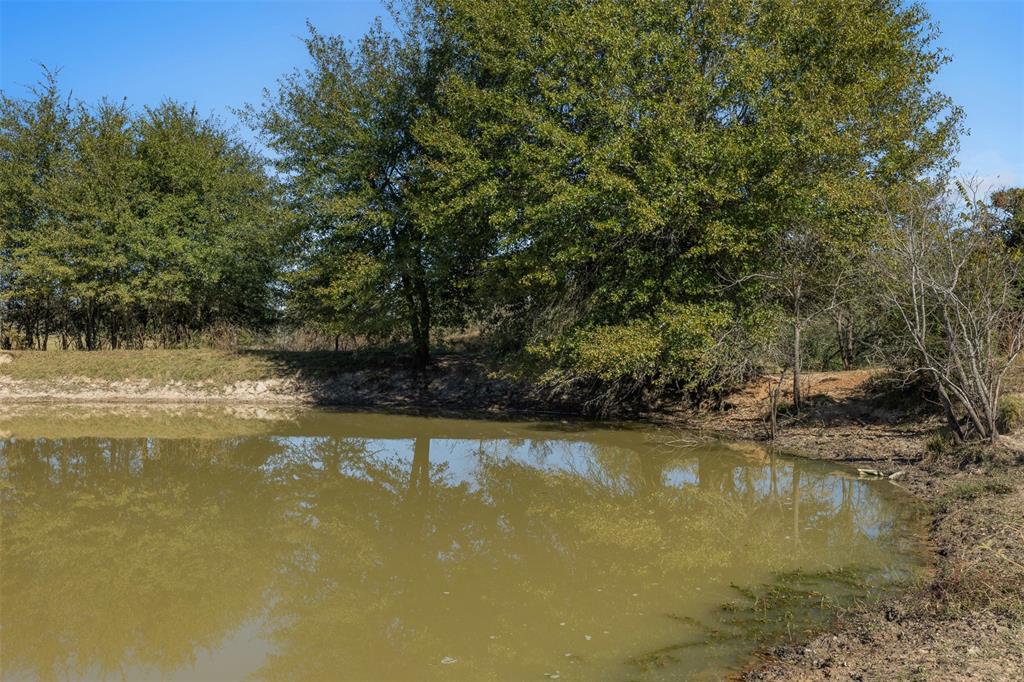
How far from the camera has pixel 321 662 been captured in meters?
5.79

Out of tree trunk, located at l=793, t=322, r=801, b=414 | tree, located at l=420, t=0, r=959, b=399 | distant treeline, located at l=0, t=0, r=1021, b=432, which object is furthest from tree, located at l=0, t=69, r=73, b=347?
tree trunk, located at l=793, t=322, r=801, b=414

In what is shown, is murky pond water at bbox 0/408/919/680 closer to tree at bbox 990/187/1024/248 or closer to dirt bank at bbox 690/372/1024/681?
dirt bank at bbox 690/372/1024/681

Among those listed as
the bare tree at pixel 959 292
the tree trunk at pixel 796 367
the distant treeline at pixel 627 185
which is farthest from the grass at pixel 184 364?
the bare tree at pixel 959 292

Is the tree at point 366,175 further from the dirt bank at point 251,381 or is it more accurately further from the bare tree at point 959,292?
the bare tree at point 959,292

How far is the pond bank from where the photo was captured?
5375 millimetres

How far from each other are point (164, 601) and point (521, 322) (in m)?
13.0

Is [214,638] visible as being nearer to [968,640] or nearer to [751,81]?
[968,640]

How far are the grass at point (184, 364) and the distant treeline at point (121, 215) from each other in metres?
2.29

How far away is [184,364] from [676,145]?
17640 millimetres

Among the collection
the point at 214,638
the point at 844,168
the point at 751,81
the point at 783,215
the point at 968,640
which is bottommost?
the point at 214,638

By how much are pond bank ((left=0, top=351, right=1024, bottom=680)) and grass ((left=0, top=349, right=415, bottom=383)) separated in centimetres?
6

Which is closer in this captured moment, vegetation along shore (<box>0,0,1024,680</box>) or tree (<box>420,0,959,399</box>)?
vegetation along shore (<box>0,0,1024,680</box>)

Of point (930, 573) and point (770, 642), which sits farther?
point (930, 573)

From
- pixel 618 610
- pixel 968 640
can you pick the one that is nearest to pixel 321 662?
pixel 618 610
